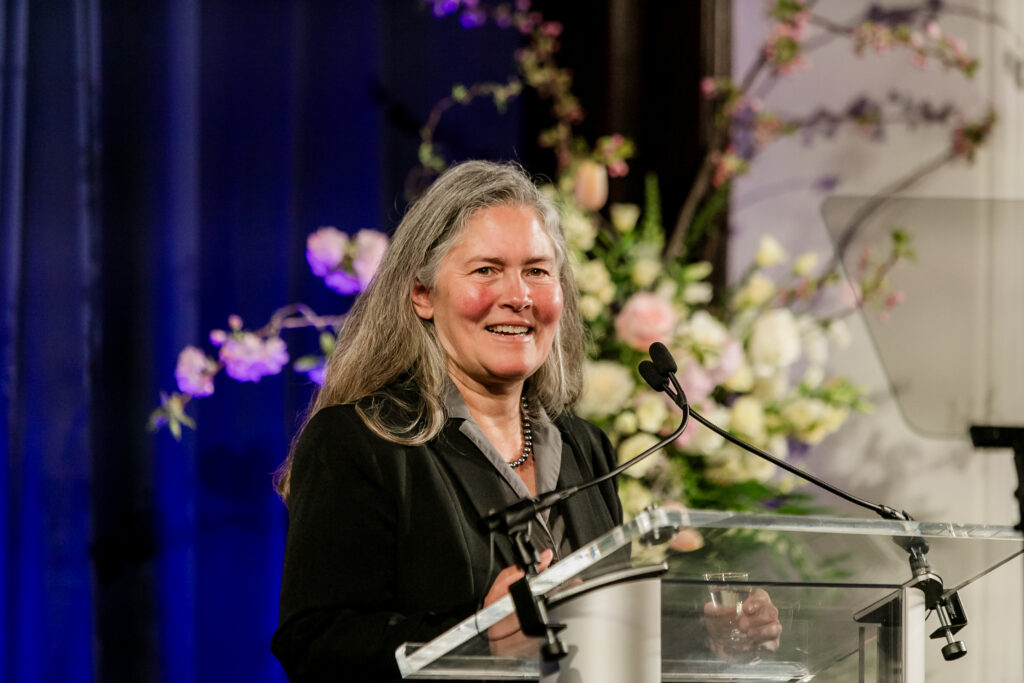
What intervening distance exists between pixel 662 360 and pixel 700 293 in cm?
119

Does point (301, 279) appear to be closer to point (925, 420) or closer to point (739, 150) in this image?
point (739, 150)

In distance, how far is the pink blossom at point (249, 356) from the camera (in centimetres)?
249

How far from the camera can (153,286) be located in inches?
104

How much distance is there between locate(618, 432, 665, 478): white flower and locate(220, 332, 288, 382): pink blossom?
0.80 m

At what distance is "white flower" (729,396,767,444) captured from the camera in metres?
2.44

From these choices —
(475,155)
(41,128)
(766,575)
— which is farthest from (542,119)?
(766,575)

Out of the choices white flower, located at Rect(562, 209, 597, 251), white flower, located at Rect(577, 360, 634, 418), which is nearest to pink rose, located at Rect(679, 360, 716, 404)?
white flower, located at Rect(577, 360, 634, 418)

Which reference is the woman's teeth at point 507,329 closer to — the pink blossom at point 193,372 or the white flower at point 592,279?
the white flower at point 592,279

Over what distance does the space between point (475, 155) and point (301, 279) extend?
691 mm

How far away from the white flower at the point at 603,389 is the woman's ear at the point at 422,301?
725 mm

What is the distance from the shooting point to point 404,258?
1.70 metres

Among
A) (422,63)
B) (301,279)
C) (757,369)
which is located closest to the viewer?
(757,369)

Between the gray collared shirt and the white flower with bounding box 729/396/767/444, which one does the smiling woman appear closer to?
the gray collared shirt

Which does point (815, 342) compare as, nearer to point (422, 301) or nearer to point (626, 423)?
point (626, 423)
